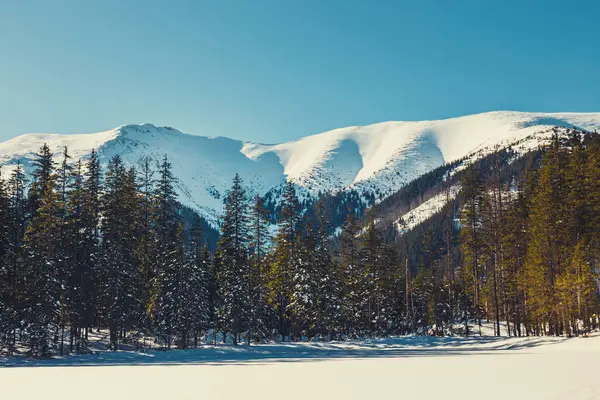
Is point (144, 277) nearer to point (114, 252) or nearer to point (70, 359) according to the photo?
point (114, 252)

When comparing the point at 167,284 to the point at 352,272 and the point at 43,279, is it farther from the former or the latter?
the point at 352,272

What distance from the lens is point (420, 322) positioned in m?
→ 73.5

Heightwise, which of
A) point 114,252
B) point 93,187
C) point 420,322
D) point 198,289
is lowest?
point 420,322

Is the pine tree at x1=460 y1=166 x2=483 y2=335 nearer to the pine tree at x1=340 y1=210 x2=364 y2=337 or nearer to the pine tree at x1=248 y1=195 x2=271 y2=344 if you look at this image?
the pine tree at x1=340 y1=210 x2=364 y2=337

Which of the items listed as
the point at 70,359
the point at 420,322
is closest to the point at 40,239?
the point at 70,359

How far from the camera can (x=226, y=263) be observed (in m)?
47.4

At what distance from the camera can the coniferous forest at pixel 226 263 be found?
3375 centimetres

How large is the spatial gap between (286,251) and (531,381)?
39.6 meters

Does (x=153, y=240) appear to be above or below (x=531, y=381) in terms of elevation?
above

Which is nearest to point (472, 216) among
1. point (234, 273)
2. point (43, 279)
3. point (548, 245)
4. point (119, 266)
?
point (548, 245)

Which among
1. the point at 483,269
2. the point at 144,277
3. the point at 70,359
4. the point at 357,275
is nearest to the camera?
the point at 70,359

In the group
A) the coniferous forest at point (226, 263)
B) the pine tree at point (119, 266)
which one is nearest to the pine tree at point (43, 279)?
the coniferous forest at point (226, 263)

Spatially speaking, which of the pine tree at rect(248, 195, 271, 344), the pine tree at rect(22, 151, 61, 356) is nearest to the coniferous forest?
the pine tree at rect(22, 151, 61, 356)

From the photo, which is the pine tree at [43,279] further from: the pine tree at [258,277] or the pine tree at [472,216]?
the pine tree at [472,216]
